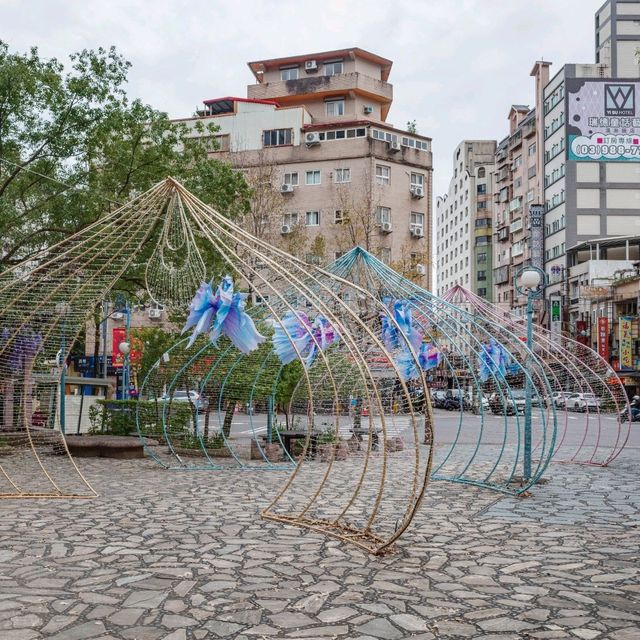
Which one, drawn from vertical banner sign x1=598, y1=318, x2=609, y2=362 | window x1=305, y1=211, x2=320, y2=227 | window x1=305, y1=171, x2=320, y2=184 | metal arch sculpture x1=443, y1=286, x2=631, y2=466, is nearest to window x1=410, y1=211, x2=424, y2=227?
window x1=305, y1=211, x2=320, y2=227

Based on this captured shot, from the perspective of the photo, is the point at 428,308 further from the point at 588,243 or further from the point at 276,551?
the point at 588,243

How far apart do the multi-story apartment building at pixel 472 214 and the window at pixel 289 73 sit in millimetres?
28859

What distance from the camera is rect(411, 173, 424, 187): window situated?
43.6 m

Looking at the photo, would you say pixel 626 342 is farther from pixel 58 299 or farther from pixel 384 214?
pixel 58 299

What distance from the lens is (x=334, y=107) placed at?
1874 inches

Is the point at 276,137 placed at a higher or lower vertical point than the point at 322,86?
lower

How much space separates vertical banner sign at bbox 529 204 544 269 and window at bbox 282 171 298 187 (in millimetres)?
19443

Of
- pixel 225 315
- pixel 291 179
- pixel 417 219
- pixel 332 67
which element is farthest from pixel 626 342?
pixel 225 315

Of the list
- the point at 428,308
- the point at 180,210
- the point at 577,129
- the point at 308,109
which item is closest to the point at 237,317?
the point at 180,210

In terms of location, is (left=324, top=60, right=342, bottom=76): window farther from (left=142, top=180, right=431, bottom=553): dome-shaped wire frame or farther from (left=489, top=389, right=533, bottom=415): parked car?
(left=489, top=389, right=533, bottom=415): parked car

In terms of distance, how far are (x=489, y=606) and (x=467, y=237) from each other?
242 feet

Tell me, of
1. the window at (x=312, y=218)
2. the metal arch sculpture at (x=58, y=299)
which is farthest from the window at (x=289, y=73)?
the metal arch sculpture at (x=58, y=299)

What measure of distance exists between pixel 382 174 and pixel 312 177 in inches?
152

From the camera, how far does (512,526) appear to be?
313 inches
